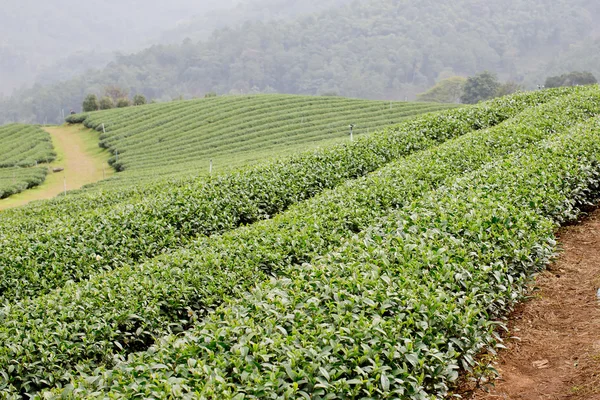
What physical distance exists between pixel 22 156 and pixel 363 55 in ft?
345

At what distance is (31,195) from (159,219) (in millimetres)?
26721

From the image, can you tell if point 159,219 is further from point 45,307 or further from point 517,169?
point 517,169

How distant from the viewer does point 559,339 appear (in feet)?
18.7

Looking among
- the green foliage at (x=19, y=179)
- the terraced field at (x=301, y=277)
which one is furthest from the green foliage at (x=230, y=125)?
the terraced field at (x=301, y=277)

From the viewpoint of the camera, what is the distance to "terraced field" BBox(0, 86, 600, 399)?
14.3ft

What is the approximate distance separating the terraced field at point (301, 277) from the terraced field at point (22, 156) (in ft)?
85.6

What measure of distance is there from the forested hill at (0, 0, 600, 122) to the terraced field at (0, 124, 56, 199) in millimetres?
75713

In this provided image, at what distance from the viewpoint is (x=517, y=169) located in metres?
8.66

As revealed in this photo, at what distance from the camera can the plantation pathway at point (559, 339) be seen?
16.0 feet

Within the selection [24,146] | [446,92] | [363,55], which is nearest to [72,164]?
[24,146]

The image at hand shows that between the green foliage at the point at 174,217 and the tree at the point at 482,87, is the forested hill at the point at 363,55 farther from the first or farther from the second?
the green foliage at the point at 174,217

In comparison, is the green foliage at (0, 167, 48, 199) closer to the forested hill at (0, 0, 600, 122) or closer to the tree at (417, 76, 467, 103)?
the tree at (417, 76, 467, 103)

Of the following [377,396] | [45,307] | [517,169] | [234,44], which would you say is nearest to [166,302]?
[45,307]

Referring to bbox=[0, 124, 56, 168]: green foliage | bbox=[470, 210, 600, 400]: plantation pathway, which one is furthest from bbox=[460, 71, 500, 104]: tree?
bbox=[470, 210, 600, 400]: plantation pathway
